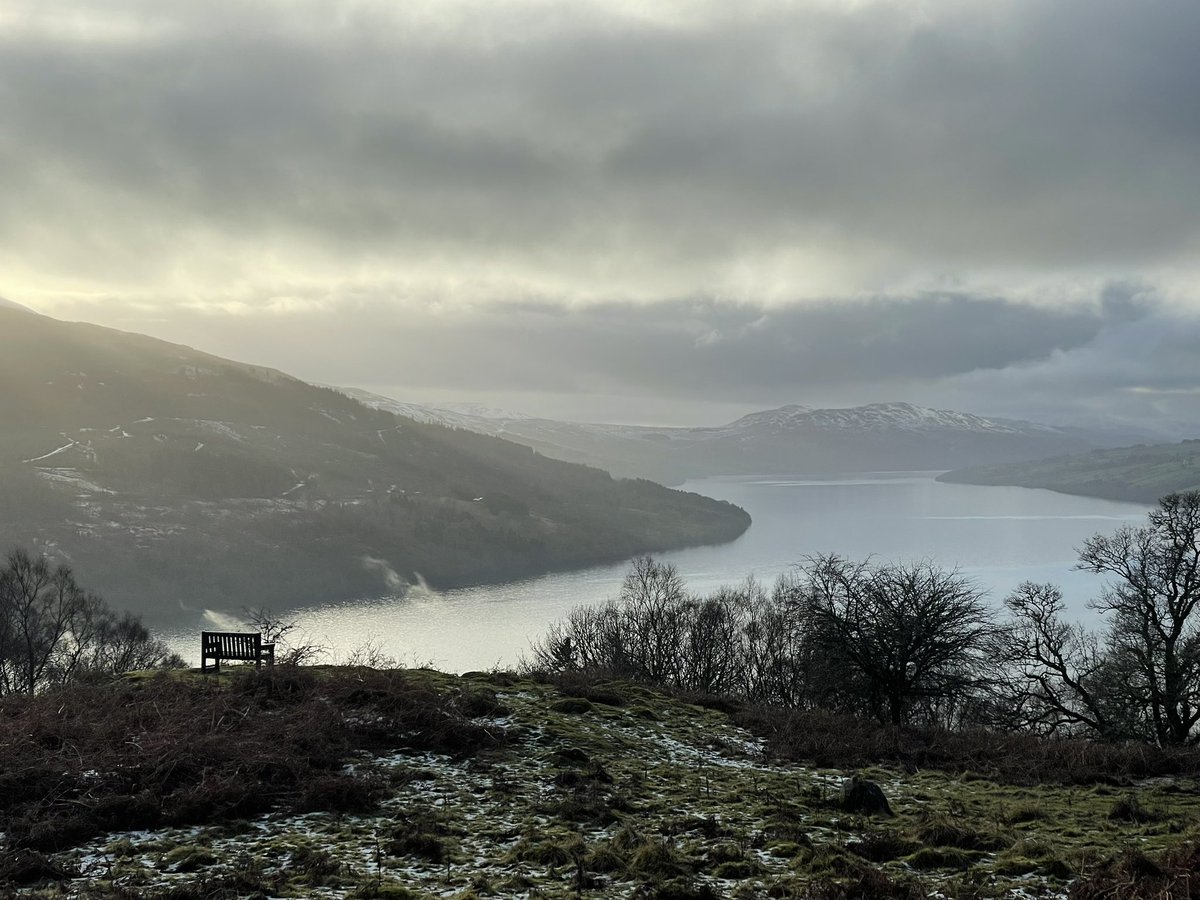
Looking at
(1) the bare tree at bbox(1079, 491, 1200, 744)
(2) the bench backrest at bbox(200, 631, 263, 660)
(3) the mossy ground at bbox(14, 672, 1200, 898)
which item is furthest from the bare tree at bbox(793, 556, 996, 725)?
(2) the bench backrest at bbox(200, 631, 263, 660)

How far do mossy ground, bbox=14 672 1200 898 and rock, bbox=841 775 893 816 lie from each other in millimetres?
485

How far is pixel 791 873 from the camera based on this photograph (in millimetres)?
12500

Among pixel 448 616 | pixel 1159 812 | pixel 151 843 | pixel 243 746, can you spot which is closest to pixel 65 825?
pixel 151 843

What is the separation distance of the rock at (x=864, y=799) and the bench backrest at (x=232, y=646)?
2052 centimetres

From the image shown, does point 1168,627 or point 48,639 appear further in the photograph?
point 48,639

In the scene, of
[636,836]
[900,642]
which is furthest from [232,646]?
[900,642]

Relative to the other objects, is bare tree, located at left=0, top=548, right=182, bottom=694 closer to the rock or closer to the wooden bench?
the wooden bench

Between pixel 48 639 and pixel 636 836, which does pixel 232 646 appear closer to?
pixel 636 836

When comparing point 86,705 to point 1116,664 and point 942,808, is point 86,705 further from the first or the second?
point 1116,664

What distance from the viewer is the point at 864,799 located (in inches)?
658

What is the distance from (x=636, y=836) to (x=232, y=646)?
20.3 meters

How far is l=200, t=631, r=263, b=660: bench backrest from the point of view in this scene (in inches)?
1087

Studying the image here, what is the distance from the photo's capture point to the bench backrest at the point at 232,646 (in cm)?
2761

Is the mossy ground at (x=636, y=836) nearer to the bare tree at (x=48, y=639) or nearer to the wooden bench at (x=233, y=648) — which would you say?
the wooden bench at (x=233, y=648)
